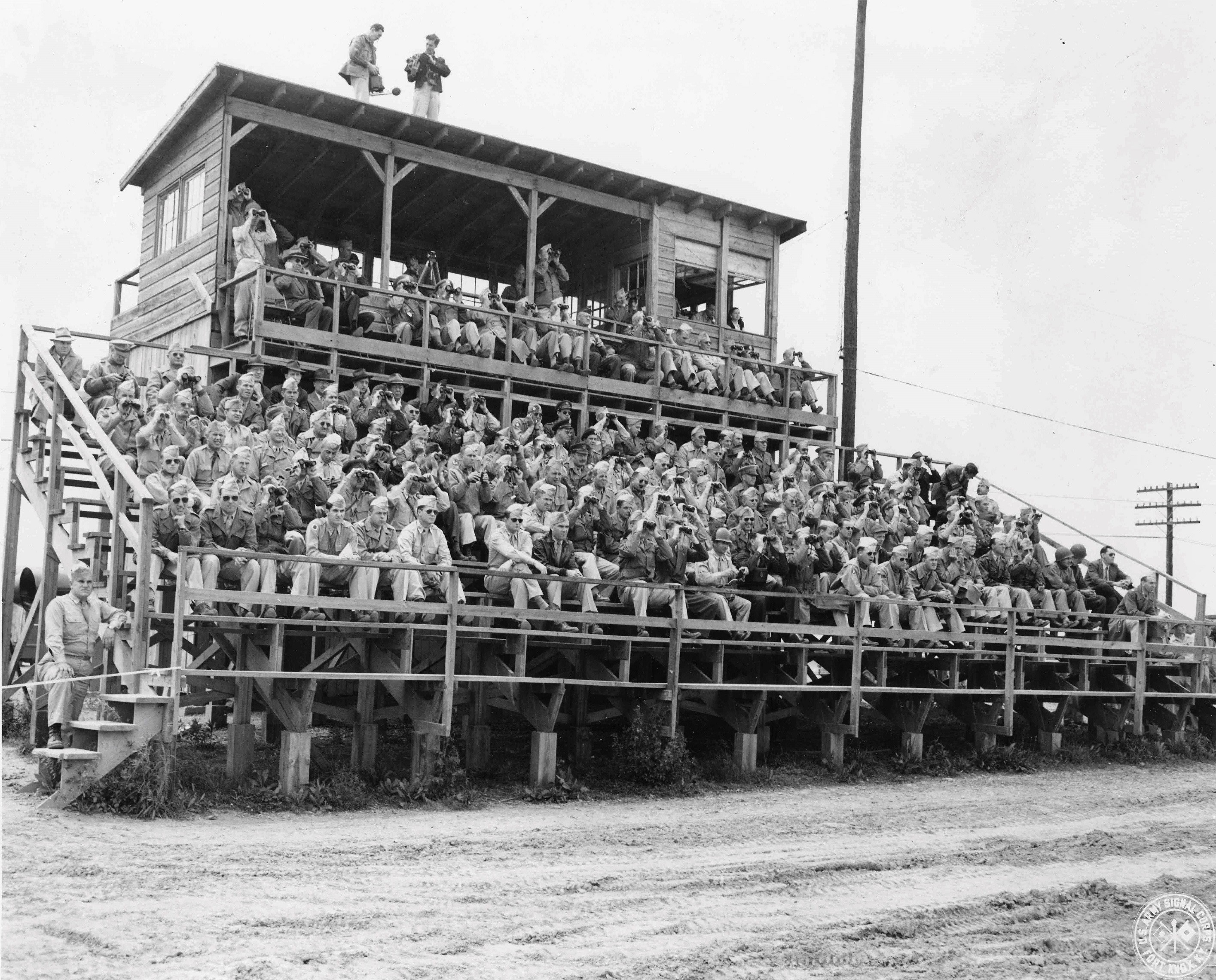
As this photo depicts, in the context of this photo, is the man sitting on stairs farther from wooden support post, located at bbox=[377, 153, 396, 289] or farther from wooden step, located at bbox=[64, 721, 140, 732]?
wooden support post, located at bbox=[377, 153, 396, 289]

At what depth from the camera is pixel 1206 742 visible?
21500 millimetres

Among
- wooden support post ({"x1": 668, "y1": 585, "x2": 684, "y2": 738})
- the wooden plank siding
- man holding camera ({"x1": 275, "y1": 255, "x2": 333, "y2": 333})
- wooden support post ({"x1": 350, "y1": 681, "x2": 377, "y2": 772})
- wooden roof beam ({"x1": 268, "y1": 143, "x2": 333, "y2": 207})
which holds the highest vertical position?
wooden roof beam ({"x1": 268, "y1": 143, "x2": 333, "y2": 207})

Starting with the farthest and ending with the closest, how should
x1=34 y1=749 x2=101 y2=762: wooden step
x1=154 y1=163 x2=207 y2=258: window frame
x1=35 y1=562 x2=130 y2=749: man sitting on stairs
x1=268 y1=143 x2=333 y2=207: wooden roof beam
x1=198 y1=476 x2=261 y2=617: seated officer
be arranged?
x1=268 y1=143 x2=333 y2=207: wooden roof beam, x1=154 y1=163 x2=207 y2=258: window frame, x1=35 y1=562 x2=130 y2=749: man sitting on stairs, x1=198 y1=476 x2=261 y2=617: seated officer, x1=34 y1=749 x2=101 y2=762: wooden step

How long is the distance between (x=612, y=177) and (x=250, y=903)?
1667cm

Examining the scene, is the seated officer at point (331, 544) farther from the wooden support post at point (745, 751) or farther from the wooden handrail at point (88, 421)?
the wooden support post at point (745, 751)

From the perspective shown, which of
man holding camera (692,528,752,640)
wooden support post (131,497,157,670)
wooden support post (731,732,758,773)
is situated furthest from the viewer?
wooden support post (731,732,758,773)

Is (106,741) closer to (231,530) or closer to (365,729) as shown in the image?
(231,530)

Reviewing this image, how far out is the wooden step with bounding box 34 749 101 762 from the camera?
10734 millimetres

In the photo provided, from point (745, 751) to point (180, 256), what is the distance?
11.5m

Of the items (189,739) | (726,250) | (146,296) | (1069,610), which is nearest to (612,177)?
(726,250)

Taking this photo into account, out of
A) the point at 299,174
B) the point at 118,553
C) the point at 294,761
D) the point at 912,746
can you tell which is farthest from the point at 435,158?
the point at 294,761

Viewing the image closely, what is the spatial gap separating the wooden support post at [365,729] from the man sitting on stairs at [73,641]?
2.61 meters

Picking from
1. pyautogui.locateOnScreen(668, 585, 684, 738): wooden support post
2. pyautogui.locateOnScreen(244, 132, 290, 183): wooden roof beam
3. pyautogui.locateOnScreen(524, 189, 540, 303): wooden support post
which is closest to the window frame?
pyautogui.locateOnScreen(244, 132, 290, 183): wooden roof beam

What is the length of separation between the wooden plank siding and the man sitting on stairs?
651cm
